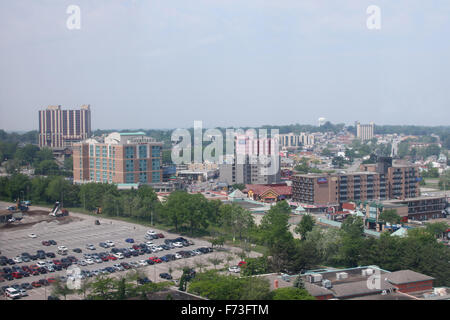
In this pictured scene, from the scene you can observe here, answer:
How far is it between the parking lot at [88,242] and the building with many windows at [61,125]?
14725 millimetres

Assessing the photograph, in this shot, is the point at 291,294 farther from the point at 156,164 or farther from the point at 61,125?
the point at 61,125

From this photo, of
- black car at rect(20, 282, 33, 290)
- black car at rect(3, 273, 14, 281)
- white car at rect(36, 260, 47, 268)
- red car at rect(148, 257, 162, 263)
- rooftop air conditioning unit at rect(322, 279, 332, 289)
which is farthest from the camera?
red car at rect(148, 257, 162, 263)

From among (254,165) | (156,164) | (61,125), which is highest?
(61,125)

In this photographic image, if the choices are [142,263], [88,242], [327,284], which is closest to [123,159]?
[88,242]

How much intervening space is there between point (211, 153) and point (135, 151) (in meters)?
7.77

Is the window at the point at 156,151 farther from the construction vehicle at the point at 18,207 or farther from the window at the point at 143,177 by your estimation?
the construction vehicle at the point at 18,207

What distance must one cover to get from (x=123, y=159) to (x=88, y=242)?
502 centimetres

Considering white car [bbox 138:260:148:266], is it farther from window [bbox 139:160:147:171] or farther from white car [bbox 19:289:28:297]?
window [bbox 139:160:147:171]

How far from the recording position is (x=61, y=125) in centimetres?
2355

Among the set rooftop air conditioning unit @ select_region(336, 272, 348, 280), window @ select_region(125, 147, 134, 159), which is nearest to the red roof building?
window @ select_region(125, 147, 134, 159)

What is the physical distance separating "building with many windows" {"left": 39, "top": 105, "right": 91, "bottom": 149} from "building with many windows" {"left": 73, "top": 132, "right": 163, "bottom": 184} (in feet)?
33.3

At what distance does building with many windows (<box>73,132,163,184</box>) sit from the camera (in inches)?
486

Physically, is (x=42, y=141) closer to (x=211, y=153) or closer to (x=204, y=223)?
(x=211, y=153)

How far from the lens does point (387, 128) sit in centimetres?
4103
